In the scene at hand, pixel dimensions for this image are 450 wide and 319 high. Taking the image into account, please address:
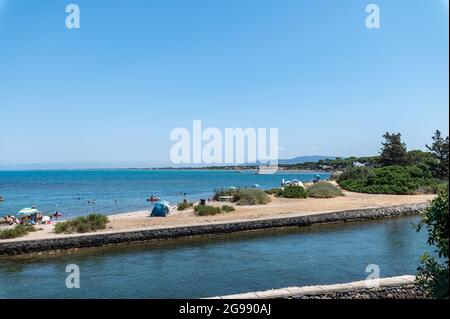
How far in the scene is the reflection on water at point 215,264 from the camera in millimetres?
13078

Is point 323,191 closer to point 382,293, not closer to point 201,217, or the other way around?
point 201,217

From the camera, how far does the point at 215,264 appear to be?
16.0 metres

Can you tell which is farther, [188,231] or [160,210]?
[160,210]

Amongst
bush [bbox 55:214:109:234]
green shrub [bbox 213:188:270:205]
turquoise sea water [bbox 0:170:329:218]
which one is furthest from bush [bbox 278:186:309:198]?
bush [bbox 55:214:109:234]

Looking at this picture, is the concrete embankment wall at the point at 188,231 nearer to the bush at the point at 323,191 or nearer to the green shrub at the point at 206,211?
the green shrub at the point at 206,211

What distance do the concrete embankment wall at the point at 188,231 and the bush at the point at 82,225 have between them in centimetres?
233

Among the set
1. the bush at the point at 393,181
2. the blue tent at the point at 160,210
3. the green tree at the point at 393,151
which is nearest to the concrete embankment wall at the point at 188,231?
the blue tent at the point at 160,210

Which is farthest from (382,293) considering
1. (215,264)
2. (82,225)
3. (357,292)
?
(82,225)

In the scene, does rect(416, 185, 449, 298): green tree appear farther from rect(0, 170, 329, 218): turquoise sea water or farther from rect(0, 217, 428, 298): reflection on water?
rect(0, 170, 329, 218): turquoise sea water

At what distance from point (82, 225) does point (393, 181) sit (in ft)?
111

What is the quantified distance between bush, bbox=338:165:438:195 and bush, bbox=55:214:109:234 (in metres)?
30.0

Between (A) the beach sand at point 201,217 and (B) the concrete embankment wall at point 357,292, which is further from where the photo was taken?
(A) the beach sand at point 201,217

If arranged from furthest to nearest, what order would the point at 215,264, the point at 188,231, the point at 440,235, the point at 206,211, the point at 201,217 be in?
1. the point at 206,211
2. the point at 201,217
3. the point at 188,231
4. the point at 215,264
5. the point at 440,235
